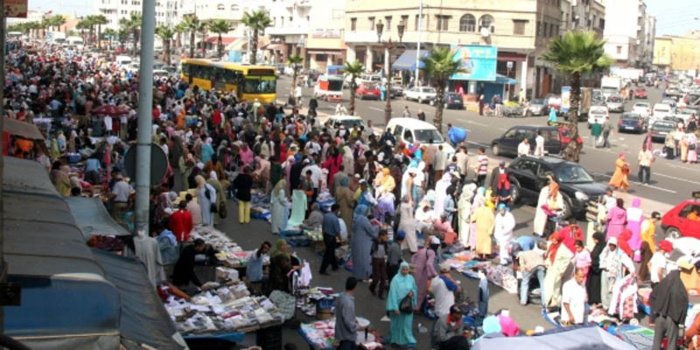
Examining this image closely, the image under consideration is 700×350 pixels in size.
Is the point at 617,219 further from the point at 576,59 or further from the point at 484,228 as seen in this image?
the point at 576,59

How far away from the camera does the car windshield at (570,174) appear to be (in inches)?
845

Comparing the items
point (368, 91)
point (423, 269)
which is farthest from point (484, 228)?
point (368, 91)

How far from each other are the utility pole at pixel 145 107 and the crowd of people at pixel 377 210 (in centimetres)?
171

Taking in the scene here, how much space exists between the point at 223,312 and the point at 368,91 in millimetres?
52051

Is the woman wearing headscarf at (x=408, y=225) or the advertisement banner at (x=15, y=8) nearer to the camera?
the woman wearing headscarf at (x=408, y=225)

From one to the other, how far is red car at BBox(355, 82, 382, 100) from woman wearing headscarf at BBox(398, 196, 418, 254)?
46.4 metres

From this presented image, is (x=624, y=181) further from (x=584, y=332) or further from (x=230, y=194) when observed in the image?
(x=584, y=332)

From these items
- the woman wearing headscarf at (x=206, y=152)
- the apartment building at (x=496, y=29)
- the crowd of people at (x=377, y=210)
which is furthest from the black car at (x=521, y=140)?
the apartment building at (x=496, y=29)

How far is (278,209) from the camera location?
17.6 meters

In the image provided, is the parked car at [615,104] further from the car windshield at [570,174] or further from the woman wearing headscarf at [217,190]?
the woman wearing headscarf at [217,190]

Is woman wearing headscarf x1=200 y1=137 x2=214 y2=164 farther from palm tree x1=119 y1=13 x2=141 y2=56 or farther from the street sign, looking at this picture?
palm tree x1=119 y1=13 x2=141 y2=56

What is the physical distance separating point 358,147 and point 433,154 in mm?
2196

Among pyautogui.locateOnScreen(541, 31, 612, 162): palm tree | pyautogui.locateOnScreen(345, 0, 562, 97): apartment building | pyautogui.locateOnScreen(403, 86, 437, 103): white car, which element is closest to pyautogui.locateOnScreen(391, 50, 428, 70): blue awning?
pyautogui.locateOnScreen(345, 0, 562, 97): apartment building

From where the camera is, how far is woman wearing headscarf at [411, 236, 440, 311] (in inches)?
506
